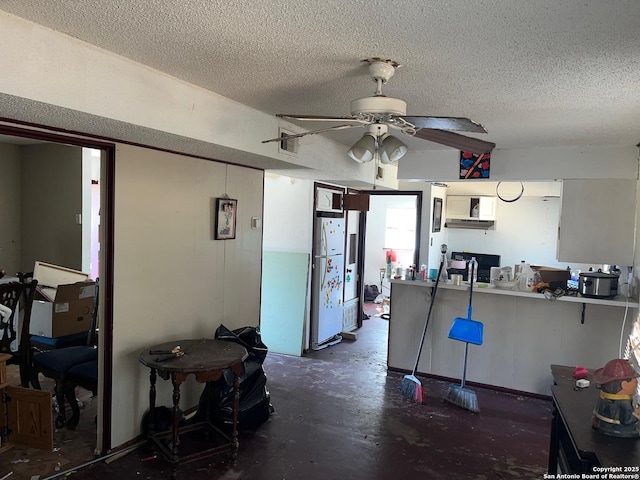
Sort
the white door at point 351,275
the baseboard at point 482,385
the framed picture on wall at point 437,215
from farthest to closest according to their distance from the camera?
the framed picture on wall at point 437,215
the white door at point 351,275
the baseboard at point 482,385

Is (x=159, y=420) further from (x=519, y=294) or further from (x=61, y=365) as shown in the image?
(x=519, y=294)

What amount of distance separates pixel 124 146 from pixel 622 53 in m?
2.54

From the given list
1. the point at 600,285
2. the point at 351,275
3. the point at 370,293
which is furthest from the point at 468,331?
the point at 370,293

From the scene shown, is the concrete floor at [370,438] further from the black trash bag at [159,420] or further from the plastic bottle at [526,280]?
the plastic bottle at [526,280]

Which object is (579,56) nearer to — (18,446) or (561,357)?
(561,357)

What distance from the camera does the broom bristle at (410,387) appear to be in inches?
152

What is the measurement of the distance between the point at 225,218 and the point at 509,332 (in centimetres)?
271

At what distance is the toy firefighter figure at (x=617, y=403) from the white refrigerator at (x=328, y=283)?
363 cm

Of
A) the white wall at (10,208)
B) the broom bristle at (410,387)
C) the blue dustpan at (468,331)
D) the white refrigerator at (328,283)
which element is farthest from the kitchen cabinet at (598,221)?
the white wall at (10,208)

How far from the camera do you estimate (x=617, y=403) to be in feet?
5.52

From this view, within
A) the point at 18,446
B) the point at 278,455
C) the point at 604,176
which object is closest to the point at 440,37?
the point at 278,455

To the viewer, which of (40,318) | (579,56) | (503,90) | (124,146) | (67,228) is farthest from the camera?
(67,228)

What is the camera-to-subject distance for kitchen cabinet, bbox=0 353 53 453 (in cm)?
269

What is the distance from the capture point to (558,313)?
4.00 meters
